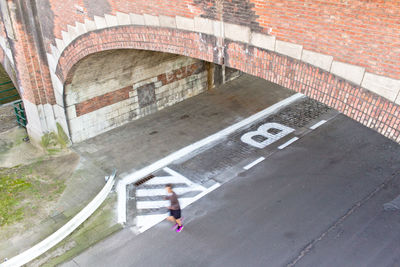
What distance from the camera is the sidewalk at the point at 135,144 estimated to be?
11.6m

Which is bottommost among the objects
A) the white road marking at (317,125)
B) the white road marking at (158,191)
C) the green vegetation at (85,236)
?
the green vegetation at (85,236)

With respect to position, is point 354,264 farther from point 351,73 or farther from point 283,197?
point 351,73

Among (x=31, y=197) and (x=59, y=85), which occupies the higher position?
(x=59, y=85)

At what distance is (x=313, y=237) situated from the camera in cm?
1071

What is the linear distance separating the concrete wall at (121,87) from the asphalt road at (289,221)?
5.94m

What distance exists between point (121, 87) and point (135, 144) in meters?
2.48

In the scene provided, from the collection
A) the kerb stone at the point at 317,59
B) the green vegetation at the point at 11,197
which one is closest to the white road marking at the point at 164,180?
the green vegetation at the point at 11,197

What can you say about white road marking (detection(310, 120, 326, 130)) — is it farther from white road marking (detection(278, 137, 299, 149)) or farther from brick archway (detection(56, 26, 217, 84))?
brick archway (detection(56, 26, 217, 84))

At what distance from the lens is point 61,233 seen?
11242 mm

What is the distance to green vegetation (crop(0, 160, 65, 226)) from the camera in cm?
1261

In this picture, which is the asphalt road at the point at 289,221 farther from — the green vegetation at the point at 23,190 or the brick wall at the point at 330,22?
the brick wall at the point at 330,22

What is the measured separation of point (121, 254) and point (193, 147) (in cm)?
552

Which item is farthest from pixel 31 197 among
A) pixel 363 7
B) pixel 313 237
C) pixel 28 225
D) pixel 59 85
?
pixel 363 7

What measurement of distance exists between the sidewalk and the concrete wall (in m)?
0.49
